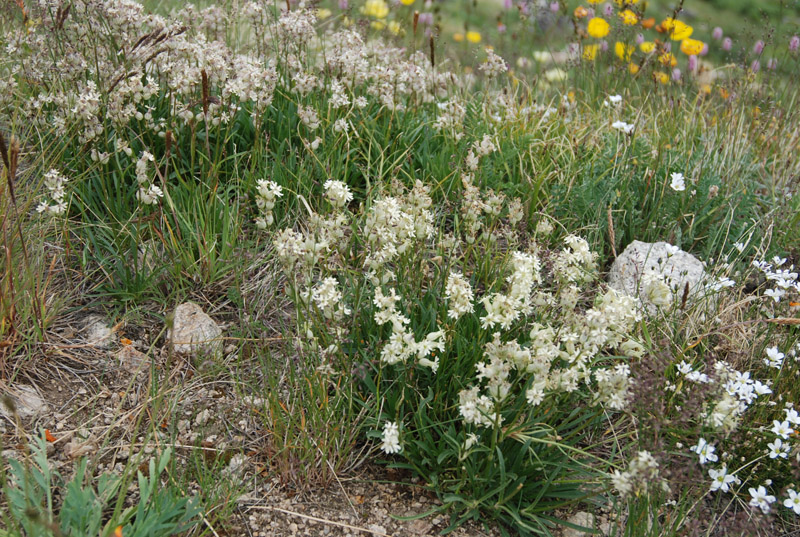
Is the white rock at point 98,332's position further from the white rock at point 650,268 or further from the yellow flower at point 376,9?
the yellow flower at point 376,9

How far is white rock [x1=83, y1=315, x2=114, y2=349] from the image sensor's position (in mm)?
3042

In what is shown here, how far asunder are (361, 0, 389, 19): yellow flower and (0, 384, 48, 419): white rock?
451 centimetres

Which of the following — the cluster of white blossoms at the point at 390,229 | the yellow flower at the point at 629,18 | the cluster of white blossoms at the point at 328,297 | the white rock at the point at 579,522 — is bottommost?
the white rock at the point at 579,522

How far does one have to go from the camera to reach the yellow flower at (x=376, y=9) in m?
6.31

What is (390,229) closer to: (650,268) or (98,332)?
(98,332)

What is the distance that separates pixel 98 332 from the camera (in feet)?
10.2

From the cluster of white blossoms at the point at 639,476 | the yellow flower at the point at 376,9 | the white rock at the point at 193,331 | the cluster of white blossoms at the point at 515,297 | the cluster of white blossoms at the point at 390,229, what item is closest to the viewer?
the cluster of white blossoms at the point at 639,476

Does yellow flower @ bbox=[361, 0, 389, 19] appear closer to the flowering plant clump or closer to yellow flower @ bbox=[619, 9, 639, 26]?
yellow flower @ bbox=[619, 9, 639, 26]

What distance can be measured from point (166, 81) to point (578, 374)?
99.9 inches

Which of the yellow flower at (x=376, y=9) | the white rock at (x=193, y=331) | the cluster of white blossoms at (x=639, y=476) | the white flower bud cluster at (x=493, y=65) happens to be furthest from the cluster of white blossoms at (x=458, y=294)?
the yellow flower at (x=376, y=9)

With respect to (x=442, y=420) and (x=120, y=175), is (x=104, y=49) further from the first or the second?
(x=442, y=420)

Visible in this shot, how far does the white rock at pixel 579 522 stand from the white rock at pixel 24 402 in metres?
2.09

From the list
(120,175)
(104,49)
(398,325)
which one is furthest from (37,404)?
(104,49)

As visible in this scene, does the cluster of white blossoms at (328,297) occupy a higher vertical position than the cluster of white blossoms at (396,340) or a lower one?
higher
